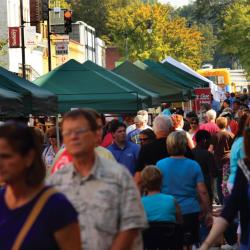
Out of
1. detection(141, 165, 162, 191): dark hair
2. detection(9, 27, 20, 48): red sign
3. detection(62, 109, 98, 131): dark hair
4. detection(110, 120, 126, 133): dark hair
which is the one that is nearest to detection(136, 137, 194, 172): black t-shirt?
detection(110, 120, 126, 133): dark hair

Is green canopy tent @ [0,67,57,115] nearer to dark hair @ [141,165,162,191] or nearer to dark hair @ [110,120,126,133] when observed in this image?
dark hair @ [110,120,126,133]

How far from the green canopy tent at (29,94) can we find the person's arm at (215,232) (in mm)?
9926

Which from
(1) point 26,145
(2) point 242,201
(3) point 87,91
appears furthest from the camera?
(3) point 87,91

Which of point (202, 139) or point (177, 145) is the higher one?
point (177, 145)

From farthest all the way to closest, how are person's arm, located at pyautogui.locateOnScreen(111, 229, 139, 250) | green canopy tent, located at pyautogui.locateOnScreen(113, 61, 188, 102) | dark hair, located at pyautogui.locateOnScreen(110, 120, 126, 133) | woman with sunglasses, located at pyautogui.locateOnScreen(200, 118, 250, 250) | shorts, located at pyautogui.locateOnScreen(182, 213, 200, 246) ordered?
1. green canopy tent, located at pyautogui.locateOnScreen(113, 61, 188, 102)
2. dark hair, located at pyautogui.locateOnScreen(110, 120, 126, 133)
3. shorts, located at pyautogui.locateOnScreen(182, 213, 200, 246)
4. woman with sunglasses, located at pyautogui.locateOnScreen(200, 118, 250, 250)
5. person's arm, located at pyautogui.locateOnScreen(111, 229, 139, 250)

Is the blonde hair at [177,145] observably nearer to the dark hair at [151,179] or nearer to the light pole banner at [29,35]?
the dark hair at [151,179]

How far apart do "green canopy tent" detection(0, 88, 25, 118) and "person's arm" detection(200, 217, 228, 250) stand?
8286mm

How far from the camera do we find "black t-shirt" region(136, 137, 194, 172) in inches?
447

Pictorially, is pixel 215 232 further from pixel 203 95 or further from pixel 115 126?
pixel 203 95

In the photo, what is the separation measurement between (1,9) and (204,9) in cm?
4624

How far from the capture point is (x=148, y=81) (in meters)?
28.6

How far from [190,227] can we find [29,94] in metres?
6.21

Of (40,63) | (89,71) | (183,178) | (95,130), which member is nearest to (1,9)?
(40,63)

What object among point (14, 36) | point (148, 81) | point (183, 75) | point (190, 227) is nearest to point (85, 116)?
point (190, 227)
